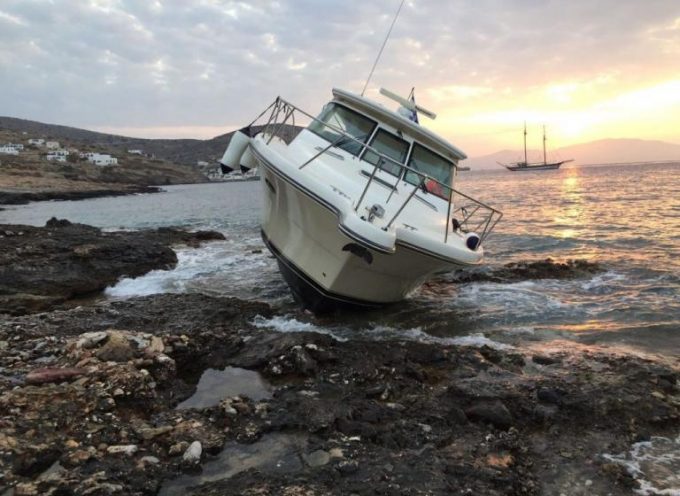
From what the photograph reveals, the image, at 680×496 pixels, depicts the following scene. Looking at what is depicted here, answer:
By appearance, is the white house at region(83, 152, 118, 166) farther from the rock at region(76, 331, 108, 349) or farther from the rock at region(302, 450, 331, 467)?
the rock at region(302, 450, 331, 467)

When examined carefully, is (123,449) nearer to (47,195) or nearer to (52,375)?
(52,375)

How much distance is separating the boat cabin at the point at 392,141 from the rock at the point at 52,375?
18.3 feet

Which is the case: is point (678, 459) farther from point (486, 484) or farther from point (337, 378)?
point (337, 378)

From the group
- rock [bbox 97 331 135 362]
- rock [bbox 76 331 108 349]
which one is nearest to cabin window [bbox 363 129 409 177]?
rock [bbox 97 331 135 362]

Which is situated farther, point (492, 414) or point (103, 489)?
point (492, 414)

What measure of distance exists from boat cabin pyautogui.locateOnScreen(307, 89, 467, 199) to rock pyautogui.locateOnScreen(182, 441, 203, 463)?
5.82m

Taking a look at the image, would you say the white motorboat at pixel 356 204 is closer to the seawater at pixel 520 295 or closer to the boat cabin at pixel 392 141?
the boat cabin at pixel 392 141

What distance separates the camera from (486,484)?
149 inches

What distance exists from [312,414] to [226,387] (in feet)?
4.19

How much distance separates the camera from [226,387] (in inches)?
219

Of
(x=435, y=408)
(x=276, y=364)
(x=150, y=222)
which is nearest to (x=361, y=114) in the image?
(x=276, y=364)

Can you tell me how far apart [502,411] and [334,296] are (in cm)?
339

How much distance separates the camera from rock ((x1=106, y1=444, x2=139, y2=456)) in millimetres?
3941

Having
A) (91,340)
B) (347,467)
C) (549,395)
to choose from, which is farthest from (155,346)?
(549,395)
